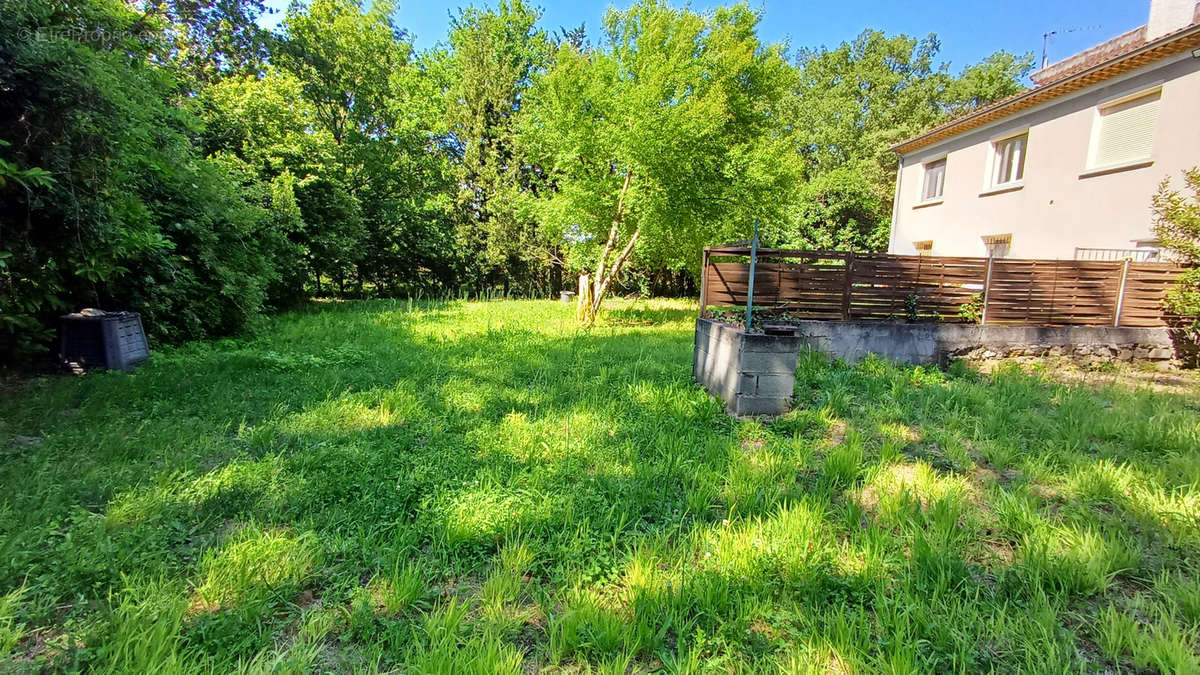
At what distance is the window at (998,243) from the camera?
34.0ft

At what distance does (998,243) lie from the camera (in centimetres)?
1070

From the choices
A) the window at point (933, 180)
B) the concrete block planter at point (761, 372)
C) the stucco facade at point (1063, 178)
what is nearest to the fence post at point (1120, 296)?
the stucco facade at point (1063, 178)

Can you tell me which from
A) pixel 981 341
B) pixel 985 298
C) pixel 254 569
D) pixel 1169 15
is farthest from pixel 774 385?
pixel 1169 15

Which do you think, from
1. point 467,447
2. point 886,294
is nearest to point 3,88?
point 467,447

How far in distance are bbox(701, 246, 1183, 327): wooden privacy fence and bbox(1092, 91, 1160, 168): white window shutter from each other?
98.0 inches

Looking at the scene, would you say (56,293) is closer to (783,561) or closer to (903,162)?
(783,561)

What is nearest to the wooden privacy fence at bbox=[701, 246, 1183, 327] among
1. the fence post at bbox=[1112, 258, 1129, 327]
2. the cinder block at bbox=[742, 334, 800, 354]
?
the fence post at bbox=[1112, 258, 1129, 327]

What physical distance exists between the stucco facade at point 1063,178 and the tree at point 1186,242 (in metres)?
0.69

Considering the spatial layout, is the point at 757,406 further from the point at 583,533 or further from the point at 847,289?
the point at 847,289

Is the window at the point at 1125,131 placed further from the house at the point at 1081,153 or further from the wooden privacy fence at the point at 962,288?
the wooden privacy fence at the point at 962,288

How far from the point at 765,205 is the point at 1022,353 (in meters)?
5.33

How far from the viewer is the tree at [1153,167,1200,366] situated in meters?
6.50

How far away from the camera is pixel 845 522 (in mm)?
2465

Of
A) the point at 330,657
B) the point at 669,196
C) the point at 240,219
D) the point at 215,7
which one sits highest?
the point at 215,7
